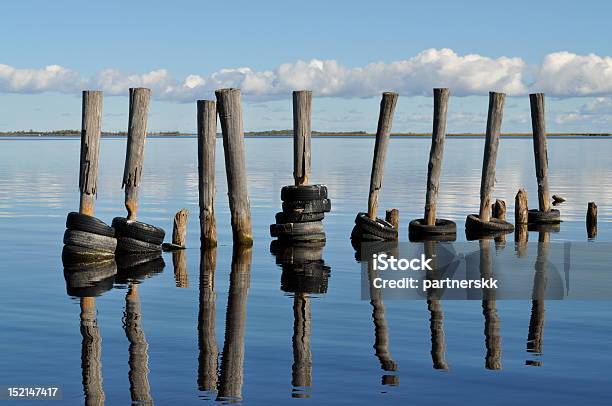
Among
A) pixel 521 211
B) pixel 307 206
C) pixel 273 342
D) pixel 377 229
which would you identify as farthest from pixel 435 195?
pixel 273 342

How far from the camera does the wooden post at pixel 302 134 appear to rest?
18.2 m

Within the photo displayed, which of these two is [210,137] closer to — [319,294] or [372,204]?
[372,204]

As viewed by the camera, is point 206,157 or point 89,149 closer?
point 89,149

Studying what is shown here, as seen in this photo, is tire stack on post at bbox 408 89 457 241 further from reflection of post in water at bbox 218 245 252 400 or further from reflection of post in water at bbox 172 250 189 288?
reflection of post in water at bbox 172 250 189 288

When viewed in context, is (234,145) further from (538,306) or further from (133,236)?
(538,306)

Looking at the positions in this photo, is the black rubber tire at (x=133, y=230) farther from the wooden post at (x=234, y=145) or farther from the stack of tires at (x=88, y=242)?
the wooden post at (x=234, y=145)

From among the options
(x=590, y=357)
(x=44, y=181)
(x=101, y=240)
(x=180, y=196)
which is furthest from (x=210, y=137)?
(x=44, y=181)

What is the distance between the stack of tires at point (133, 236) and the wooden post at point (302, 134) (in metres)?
3.07

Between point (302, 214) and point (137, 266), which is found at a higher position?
point (302, 214)

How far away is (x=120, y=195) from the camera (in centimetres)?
3150

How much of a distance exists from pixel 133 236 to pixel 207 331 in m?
6.44

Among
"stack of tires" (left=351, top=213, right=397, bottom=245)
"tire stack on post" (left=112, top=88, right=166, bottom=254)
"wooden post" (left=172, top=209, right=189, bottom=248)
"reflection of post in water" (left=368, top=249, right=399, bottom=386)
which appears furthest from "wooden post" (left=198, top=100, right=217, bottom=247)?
"reflection of post in water" (left=368, top=249, right=399, bottom=386)

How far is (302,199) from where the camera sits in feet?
58.4

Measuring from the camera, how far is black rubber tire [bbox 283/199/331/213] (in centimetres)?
1788
